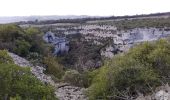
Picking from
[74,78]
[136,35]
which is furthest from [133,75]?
[136,35]

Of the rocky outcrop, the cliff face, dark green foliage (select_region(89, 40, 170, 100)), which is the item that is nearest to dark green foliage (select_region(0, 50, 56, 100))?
dark green foliage (select_region(89, 40, 170, 100))

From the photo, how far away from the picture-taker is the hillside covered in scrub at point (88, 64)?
1881 cm

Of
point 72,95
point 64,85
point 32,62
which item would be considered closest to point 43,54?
point 32,62

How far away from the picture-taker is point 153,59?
27.1 m

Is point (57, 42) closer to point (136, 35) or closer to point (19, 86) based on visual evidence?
point (136, 35)

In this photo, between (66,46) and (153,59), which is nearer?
(153,59)

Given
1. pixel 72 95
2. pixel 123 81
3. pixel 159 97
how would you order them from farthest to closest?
pixel 72 95, pixel 123 81, pixel 159 97

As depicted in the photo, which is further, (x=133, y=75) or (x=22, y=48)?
(x=22, y=48)

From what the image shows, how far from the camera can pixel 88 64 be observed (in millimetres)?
52625

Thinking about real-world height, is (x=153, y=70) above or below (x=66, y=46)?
above

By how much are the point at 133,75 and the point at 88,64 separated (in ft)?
91.0

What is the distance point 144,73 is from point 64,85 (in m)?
11.1

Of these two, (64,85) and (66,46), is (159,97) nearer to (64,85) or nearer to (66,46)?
(64,85)

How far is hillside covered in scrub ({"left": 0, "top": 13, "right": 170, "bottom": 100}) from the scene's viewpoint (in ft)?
61.7
